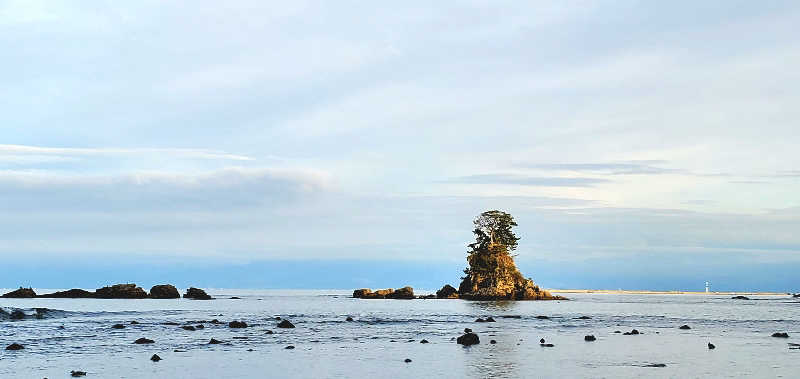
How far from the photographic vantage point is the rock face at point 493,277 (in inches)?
6875

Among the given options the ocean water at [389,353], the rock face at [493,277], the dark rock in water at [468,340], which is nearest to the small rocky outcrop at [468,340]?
the dark rock in water at [468,340]

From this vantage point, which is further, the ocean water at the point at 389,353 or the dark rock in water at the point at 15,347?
the dark rock in water at the point at 15,347

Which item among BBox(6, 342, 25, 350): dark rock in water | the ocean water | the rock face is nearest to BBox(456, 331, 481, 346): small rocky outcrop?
the ocean water

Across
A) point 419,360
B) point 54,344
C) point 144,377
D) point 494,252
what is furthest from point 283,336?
point 494,252

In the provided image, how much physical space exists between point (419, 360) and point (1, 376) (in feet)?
81.7

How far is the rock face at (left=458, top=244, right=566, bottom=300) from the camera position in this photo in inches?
6875

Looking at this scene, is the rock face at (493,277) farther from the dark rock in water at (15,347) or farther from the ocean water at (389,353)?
the dark rock in water at (15,347)

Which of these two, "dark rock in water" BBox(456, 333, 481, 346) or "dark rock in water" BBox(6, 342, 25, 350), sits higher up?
"dark rock in water" BBox(456, 333, 481, 346)

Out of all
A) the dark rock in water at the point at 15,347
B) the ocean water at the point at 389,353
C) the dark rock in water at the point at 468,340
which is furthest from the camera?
the dark rock in water at the point at 468,340

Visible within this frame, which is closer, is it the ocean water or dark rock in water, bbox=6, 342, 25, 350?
the ocean water

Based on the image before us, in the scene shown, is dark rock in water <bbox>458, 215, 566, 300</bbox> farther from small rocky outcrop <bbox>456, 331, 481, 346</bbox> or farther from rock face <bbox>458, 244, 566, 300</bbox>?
small rocky outcrop <bbox>456, 331, 481, 346</bbox>

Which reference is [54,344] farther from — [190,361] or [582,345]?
[582,345]

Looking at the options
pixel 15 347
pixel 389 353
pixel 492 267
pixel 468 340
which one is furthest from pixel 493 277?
pixel 15 347

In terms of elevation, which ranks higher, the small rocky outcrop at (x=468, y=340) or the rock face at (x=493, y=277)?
the rock face at (x=493, y=277)
